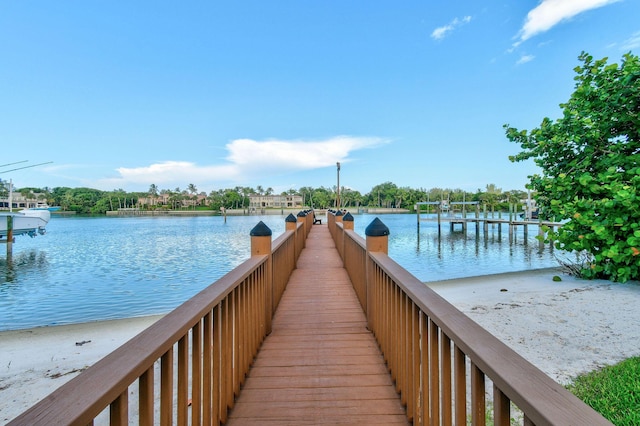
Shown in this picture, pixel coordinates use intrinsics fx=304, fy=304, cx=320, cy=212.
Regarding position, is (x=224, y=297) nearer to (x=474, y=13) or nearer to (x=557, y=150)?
(x=557, y=150)

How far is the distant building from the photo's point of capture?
108812mm

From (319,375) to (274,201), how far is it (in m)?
109

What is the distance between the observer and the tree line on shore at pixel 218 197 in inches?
3804

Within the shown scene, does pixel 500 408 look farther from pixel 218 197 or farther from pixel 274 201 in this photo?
pixel 218 197

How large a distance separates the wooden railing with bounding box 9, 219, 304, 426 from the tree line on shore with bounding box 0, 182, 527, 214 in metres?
95.6

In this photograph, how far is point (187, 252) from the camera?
20.2 m

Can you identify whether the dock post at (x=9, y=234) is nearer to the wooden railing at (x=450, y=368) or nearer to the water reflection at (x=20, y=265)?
the water reflection at (x=20, y=265)

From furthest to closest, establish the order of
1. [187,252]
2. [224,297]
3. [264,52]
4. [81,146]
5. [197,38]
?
[81,146] < [264,52] < [197,38] < [187,252] < [224,297]

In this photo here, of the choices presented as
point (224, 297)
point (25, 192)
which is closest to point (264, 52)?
point (224, 297)

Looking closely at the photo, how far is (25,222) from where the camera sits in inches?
1030

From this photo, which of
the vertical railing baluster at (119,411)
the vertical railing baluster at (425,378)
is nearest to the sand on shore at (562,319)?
the vertical railing baluster at (425,378)

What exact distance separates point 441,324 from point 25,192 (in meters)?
122

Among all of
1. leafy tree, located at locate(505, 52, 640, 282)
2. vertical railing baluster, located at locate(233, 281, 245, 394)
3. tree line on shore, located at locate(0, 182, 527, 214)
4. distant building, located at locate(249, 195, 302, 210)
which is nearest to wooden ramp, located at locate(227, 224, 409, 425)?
vertical railing baluster, located at locate(233, 281, 245, 394)

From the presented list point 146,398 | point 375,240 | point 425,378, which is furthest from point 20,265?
point 425,378
